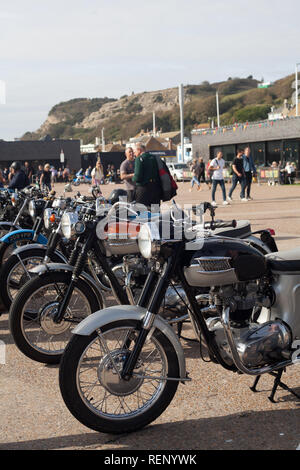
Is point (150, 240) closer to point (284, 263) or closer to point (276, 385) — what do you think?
point (284, 263)

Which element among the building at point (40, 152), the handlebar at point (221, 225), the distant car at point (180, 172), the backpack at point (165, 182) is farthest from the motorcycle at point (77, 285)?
the building at point (40, 152)

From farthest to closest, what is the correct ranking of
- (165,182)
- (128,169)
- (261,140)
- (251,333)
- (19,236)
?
1. (261,140)
2. (128,169)
3. (165,182)
4. (19,236)
5. (251,333)

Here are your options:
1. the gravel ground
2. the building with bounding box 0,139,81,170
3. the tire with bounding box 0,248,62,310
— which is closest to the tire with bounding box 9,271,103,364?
the gravel ground

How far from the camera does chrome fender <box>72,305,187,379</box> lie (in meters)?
3.37

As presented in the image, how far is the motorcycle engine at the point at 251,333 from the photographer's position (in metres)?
3.57

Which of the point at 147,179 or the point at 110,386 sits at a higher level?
the point at 147,179

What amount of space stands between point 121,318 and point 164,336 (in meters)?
0.28

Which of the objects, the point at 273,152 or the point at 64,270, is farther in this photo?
the point at 273,152

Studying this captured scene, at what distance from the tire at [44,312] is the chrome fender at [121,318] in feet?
4.16

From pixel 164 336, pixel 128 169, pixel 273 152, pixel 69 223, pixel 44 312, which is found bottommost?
pixel 44 312

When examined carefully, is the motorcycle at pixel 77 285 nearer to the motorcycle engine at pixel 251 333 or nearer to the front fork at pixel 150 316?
the motorcycle engine at pixel 251 333

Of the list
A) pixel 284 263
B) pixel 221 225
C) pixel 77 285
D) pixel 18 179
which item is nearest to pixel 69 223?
pixel 77 285

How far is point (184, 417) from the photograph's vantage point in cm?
372


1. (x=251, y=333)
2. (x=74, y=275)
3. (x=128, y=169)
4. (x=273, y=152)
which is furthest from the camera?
(x=273, y=152)
